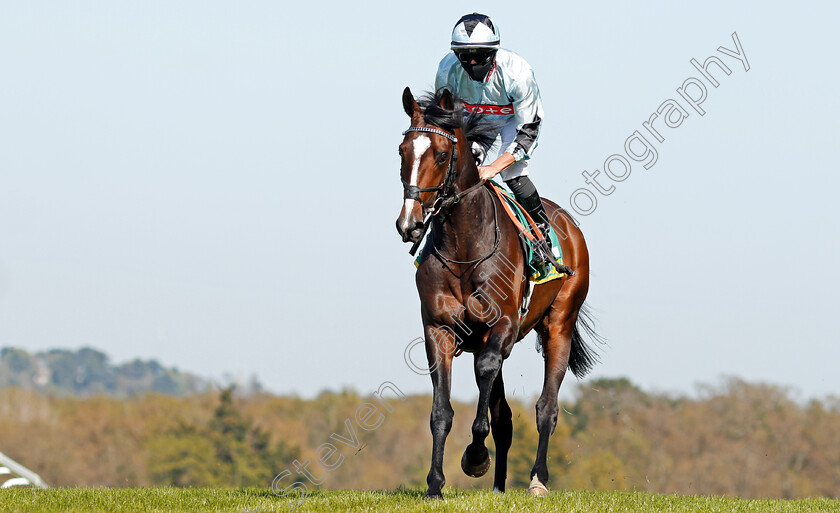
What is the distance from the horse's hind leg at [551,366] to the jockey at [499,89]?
3.66 ft

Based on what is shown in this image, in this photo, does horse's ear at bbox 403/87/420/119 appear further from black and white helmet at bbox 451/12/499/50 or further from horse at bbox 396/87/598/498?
black and white helmet at bbox 451/12/499/50

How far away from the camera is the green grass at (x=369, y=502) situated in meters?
7.23

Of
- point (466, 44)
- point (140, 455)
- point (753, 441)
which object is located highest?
point (466, 44)

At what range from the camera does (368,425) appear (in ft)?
27.0

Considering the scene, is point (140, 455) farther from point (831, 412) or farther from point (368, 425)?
point (368, 425)

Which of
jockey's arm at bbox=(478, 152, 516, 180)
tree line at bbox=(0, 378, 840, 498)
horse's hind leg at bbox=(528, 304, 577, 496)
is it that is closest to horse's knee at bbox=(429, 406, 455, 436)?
horse's hind leg at bbox=(528, 304, 577, 496)

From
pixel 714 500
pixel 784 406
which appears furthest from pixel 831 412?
pixel 714 500

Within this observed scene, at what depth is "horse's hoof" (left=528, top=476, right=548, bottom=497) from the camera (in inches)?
338

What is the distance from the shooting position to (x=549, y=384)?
9.55 metres

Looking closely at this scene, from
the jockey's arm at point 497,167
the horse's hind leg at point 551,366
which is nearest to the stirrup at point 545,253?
the horse's hind leg at point 551,366

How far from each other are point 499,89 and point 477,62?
422 millimetres

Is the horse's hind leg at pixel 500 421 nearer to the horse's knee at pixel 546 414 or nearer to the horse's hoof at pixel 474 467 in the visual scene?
the horse's knee at pixel 546 414

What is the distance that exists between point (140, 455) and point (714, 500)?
7809cm

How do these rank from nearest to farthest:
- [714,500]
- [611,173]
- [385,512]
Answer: [385,512], [714,500], [611,173]
